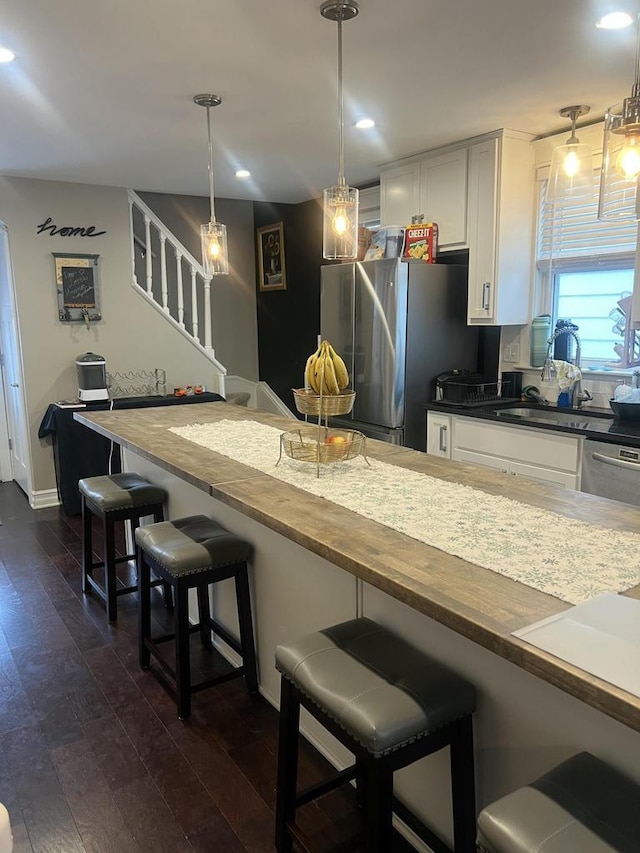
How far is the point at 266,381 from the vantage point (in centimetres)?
645

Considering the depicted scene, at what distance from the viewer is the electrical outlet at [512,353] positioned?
416 cm

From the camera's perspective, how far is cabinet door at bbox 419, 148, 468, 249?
392 cm

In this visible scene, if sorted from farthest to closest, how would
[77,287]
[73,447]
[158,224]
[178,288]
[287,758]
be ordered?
[178,288] < [158,224] < [77,287] < [73,447] < [287,758]

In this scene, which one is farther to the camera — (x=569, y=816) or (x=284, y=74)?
(x=284, y=74)

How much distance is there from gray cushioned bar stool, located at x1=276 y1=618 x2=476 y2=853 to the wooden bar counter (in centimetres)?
7

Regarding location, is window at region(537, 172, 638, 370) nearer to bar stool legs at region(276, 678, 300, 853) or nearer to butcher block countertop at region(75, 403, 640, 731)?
butcher block countertop at region(75, 403, 640, 731)

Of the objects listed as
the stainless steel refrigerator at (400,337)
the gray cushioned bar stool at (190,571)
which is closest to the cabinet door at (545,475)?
the stainless steel refrigerator at (400,337)

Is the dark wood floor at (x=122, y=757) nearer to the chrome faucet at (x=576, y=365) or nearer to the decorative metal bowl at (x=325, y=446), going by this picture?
the decorative metal bowl at (x=325, y=446)

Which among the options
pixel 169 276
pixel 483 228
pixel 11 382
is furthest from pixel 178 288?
pixel 483 228

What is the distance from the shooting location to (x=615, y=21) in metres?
2.23

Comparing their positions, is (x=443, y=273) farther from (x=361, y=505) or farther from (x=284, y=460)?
(x=361, y=505)

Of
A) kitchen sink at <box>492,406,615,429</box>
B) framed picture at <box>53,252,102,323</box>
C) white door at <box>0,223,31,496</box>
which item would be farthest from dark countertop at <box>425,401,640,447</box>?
white door at <box>0,223,31,496</box>

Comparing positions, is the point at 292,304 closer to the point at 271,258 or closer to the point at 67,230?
the point at 271,258

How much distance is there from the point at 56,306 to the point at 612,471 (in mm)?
4091
